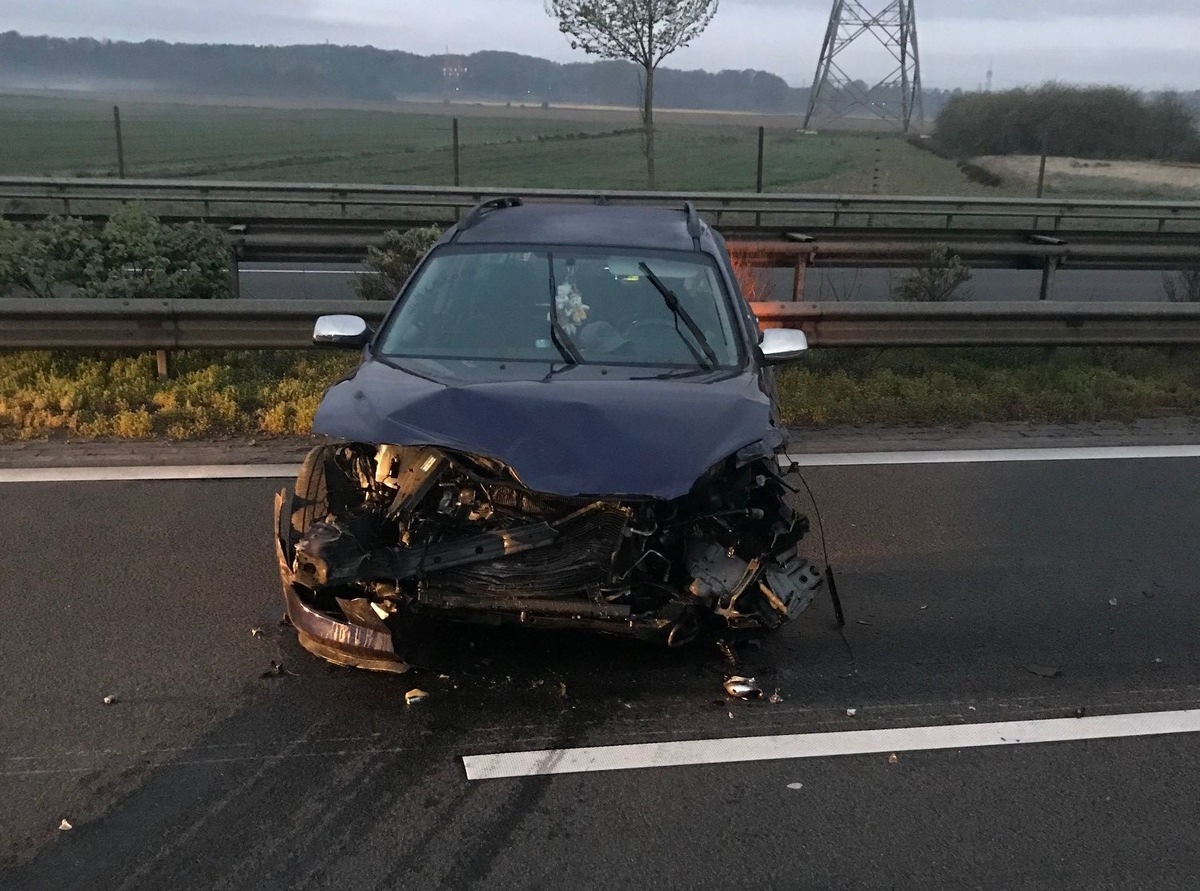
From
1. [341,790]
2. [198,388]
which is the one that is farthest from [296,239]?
[341,790]

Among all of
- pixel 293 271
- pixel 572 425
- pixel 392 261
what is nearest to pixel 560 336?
pixel 572 425

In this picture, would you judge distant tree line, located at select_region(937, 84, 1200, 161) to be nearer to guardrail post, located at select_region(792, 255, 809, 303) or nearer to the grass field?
the grass field

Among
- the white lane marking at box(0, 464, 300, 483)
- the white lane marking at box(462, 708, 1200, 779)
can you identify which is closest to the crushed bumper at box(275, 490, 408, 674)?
the white lane marking at box(462, 708, 1200, 779)

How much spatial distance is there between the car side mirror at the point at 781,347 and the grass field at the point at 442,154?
1901cm

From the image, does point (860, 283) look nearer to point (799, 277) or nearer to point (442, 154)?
point (799, 277)

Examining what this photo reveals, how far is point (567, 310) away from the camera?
5.08 metres

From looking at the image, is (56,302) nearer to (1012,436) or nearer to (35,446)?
(35,446)

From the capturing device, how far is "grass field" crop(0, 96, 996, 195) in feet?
88.9

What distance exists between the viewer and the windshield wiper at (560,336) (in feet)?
15.6

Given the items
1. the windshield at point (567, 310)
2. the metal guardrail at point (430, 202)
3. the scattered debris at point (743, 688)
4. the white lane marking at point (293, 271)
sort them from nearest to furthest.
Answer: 1. the scattered debris at point (743, 688)
2. the windshield at point (567, 310)
3. the white lane marking at point (293, 271)
4. the metal guardrail at point (430, 202)

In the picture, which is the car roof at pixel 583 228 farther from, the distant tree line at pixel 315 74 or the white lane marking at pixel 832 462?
the distant tree line at pixel 315 74

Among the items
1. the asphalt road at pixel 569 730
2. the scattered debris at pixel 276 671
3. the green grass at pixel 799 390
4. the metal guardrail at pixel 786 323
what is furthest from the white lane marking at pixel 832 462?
the scattered debris at pixel 276 671

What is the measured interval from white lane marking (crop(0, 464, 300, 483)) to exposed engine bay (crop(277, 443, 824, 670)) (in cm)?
232

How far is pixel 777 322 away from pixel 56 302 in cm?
483
